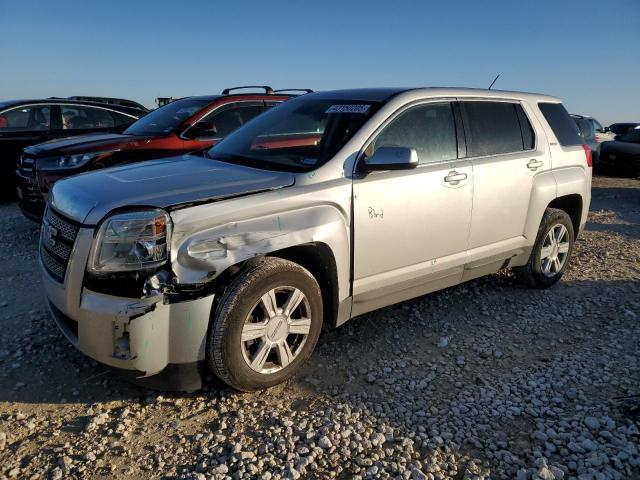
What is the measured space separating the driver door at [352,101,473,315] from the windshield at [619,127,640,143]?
1166 cm

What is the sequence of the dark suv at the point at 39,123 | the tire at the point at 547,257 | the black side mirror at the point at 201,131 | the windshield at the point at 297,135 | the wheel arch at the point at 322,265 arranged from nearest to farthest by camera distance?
the wheel arch at the point at 322,265, the windshield at the point at 297,135, the tire at the point at 547,257, the black side mirror at the point at 201,131, the dark suv at the point at 39,123

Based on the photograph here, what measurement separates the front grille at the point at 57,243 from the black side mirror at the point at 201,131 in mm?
2903

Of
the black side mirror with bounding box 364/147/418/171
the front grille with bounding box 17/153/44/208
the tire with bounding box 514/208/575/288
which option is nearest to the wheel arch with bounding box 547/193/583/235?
the tire with bounding box 514/208/575/288

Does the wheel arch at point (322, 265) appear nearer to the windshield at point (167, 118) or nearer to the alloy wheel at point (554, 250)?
the alloy wheel at point (554, 250)

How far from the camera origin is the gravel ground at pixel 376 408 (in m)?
2.42

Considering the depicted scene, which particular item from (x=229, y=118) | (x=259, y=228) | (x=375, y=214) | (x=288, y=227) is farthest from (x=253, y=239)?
(x=229, y=118)

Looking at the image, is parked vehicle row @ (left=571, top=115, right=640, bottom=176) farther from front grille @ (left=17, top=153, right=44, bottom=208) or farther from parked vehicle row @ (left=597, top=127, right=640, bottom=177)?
front grille @ (left=17, top=153, right=44, bottom=208)

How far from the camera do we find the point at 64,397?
293cm

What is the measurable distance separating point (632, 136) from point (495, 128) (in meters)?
11.4

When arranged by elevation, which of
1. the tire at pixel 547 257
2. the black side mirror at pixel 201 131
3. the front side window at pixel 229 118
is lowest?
the tire at pixel 547 257

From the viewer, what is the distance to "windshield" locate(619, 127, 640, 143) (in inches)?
512

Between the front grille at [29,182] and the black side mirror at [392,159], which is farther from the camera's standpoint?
the front grille at [29,182]

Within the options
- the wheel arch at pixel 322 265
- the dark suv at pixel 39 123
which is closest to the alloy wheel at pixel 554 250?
the wheel arch at pixel 322 265

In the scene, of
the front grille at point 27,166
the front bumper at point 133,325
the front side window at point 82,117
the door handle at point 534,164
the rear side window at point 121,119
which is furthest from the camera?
the rear side window at point 121,119
